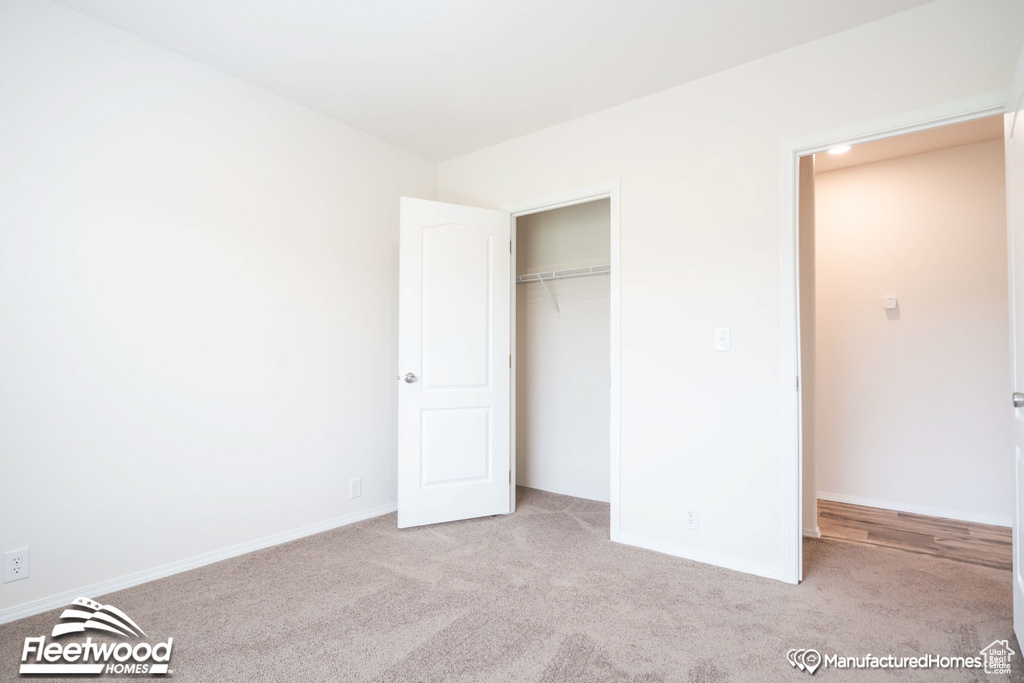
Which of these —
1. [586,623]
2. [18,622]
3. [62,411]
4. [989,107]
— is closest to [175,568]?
[18,622]

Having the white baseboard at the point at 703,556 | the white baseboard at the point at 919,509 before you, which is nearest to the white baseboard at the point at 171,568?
the white baseboard at the point at 703,556

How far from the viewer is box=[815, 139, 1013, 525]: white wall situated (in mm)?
3412

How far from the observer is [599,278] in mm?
3951

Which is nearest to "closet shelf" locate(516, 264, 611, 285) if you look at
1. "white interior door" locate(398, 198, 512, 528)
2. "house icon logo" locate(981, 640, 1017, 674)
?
"white interior door" locate(398, 198, 512, 528)

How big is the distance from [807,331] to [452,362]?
222 centimetres

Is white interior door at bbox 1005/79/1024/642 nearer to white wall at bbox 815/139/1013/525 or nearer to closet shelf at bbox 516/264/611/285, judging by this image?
white wall at bbox 815/139/1013/525

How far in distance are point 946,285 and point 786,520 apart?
2393 millimetres

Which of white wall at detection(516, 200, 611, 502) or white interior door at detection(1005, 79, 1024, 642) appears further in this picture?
white wall at detection(516, 200, 611, 502)

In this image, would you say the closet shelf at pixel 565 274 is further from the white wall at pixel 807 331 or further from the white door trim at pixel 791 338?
the white door trim at pixel 791 338

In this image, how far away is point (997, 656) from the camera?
1.82m

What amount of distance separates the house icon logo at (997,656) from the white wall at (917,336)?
1.99m

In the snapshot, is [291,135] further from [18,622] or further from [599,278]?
[18,622]

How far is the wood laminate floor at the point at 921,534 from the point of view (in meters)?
2.81

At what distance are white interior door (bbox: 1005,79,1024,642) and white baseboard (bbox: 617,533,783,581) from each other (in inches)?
34.1
